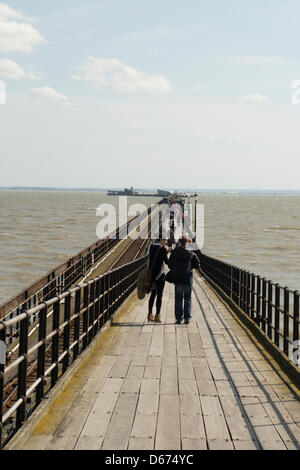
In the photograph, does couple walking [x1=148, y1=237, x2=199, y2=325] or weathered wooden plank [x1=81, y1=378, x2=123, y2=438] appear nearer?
weathered wooden plank [x1=81, y1=378, x2=123, y2=438]

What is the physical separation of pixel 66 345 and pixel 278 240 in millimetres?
74279

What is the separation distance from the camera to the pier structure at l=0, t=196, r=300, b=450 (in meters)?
5.61

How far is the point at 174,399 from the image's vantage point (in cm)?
698

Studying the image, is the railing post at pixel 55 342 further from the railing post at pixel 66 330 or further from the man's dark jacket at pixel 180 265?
the man's dark jacket at pixel 180 265

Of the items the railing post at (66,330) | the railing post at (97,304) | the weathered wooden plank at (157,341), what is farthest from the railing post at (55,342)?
the railing post at (97,304)

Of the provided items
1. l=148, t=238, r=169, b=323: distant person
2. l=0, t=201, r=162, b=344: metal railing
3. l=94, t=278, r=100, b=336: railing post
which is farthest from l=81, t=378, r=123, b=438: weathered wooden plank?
l=148, t=238, r=169, b=323: distant person

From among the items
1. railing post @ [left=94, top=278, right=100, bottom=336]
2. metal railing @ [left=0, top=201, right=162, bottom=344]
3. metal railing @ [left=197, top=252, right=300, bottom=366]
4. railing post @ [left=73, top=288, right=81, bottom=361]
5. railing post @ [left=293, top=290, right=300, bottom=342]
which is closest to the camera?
railing post @ [left=73, top=288, right=81, bottom=361]

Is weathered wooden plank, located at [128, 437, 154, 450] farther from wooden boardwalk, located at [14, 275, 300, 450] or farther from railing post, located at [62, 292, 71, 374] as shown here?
railing post, located at [62, 292, 71, 374]

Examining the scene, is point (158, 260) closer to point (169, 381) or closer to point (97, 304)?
point (97, 304)

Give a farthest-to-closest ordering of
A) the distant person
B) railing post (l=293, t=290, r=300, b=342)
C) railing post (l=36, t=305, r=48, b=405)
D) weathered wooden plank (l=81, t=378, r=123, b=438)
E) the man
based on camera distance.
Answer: the man → the distant person → railing post (l=293, t=290, r=300, b=342) → railing post (l=36, t=305, r=48, b=405) → weathered wooden plank (l=81, t=378, r=123, b=438)

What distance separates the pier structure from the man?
0.46m

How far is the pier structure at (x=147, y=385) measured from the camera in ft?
18.4

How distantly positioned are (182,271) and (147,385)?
5.47 m
